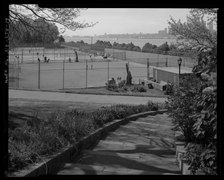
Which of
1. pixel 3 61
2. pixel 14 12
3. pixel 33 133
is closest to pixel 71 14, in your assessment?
pixel 14 12

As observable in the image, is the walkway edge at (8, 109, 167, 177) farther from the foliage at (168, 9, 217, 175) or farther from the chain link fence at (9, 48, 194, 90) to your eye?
the chain link fence at (9, 48, 194, 90)

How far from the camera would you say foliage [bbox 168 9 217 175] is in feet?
12.7

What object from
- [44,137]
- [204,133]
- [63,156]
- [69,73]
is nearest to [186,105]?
[204,133]

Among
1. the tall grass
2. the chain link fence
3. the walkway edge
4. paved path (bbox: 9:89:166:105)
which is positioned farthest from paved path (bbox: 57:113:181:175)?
the chain link fence

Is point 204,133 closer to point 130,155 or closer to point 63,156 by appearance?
point 130,155

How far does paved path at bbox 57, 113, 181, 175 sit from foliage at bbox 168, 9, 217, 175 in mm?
568

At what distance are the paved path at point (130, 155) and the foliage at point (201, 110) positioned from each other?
57 centimetres

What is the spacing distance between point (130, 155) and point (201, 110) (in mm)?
1820

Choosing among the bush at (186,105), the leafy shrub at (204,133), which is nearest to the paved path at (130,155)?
the bush at (186,105)

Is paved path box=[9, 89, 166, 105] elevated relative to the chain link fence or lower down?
lower down

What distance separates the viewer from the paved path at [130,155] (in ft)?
17.0

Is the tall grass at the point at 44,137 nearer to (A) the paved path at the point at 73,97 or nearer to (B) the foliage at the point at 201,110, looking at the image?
(B) the foliage at the point at 201,110
